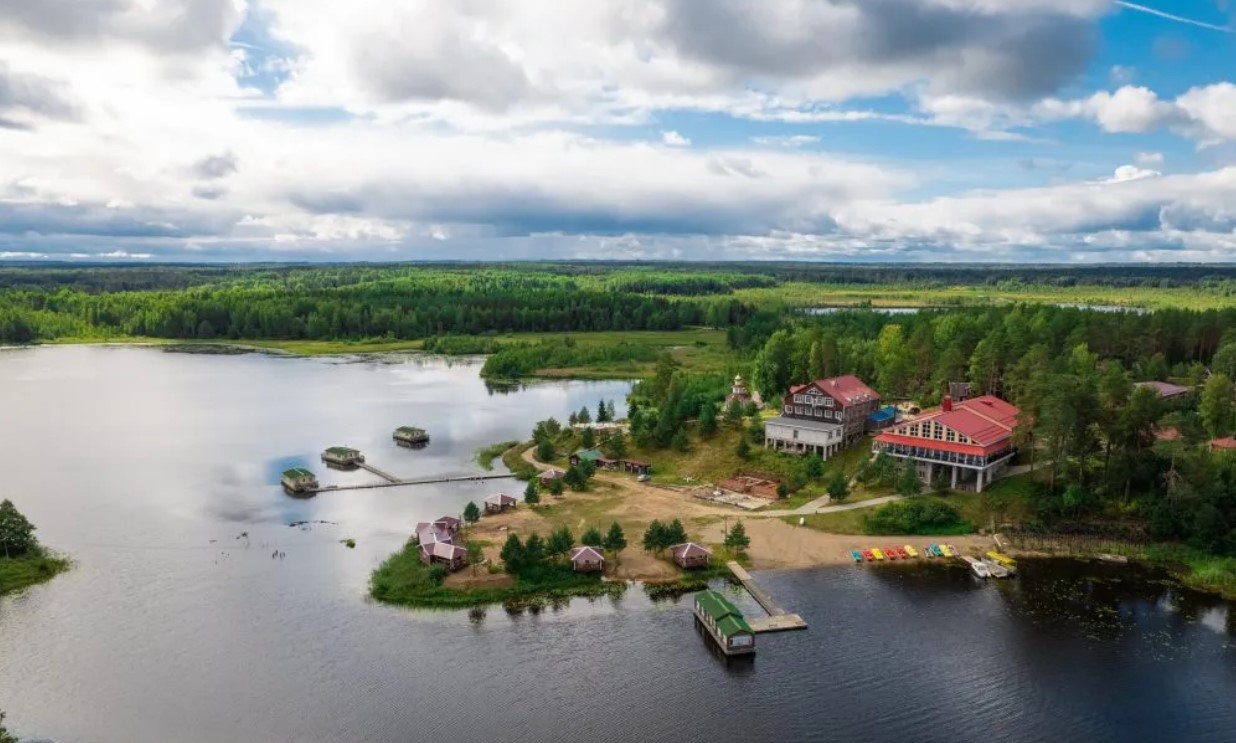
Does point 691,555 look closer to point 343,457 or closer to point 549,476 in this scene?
point 549,476

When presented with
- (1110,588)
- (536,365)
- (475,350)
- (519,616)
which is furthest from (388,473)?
(475,350)

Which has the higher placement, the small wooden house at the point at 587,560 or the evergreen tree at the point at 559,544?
the evergreen tree at the point at 559,544

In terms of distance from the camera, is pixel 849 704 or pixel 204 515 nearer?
pixel 849 704

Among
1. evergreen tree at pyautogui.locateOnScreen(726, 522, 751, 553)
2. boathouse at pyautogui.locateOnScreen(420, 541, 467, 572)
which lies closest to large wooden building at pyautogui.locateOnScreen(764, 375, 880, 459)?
evergreen tree at pyautogui.locateOnScreen(726, 522, 751, 553)

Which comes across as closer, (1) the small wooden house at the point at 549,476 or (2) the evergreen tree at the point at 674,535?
(2) the evergreen tree at the point at 674,535

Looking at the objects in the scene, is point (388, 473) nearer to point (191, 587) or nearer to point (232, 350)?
point (191, 587)

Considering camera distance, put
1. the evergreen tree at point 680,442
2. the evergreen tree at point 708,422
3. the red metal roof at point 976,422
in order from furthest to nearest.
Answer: the evergreen tree at point 708,422, the evergreen tree at point 680,442, the red metal roof at point 976,422

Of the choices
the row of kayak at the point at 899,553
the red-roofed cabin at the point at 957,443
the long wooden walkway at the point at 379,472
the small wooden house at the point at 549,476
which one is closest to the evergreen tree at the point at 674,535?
the row of kayak at the point at 899,553

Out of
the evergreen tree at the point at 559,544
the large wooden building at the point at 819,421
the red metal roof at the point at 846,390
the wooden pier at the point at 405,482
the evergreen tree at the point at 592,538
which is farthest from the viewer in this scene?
the red metal roof at the point at 846,390

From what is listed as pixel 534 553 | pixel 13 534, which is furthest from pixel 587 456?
pixel 13 534

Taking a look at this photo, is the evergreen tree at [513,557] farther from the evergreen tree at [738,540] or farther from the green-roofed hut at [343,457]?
the green-roofed hut at [343,457]
